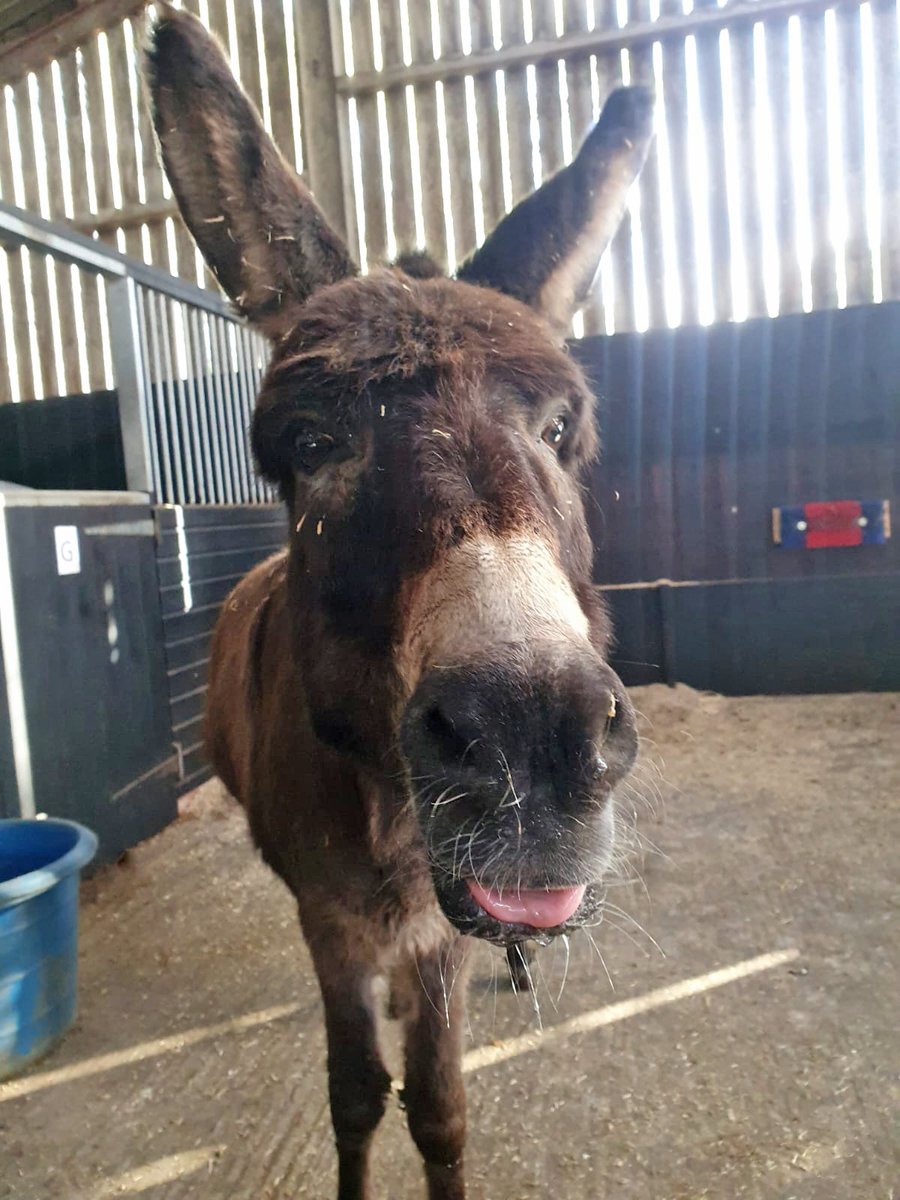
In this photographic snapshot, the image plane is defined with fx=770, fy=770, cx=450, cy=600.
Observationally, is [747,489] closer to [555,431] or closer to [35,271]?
[555,431]

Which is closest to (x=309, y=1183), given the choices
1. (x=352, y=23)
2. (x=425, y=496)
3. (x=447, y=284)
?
(x=425, y=496)

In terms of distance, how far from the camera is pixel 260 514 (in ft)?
18.3

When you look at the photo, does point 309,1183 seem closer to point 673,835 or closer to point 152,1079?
point 152,1079

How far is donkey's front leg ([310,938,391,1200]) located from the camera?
1.75 metres

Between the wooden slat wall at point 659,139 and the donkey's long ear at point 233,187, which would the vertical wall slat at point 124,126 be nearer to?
the wooden slat wall at point 659,139

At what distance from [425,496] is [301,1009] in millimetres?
2143

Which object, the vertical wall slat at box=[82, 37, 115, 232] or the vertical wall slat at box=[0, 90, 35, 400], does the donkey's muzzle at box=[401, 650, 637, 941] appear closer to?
the vertical wall slat at box=[82, 37, 115, 232]

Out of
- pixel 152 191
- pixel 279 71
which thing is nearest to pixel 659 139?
pixel 279 71

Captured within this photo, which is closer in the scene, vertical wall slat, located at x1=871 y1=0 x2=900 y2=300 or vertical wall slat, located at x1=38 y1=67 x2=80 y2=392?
vertical wall slat, located at x1=871 y1=0 x2=900 y2=300

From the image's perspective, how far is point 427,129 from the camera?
6758 mm

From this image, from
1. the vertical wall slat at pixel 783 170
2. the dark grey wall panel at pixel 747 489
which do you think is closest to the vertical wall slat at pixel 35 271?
the dark grey wall panel at pixel 747 489

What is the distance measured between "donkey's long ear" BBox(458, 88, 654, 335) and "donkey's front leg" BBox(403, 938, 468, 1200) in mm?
1563

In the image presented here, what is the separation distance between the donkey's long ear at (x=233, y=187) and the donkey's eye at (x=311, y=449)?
1.26ft

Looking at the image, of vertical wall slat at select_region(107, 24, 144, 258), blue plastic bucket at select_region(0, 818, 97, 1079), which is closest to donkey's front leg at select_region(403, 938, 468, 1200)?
blue plastic bucket at select_region(0, 818, 97, 1079)
